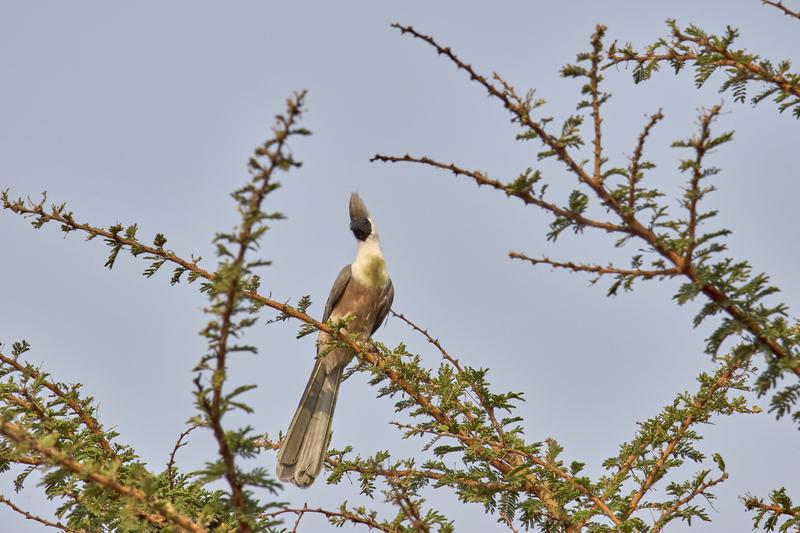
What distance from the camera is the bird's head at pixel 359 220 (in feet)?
25.6

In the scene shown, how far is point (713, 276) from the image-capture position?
2.55 m

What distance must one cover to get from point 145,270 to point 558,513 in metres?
2.55

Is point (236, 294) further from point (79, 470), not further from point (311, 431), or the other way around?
point (311, 431)

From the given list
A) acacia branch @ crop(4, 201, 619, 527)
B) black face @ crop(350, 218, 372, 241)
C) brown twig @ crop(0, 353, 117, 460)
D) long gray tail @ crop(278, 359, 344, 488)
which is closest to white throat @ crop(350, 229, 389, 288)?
black face @ crop(350, 218, 372, 241)

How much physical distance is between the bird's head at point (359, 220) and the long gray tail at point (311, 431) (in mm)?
1647

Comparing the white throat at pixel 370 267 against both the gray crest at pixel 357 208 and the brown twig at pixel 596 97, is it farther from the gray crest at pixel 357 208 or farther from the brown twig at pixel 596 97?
the brown twig at pixel 596 97

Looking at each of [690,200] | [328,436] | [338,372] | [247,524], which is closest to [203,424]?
[247,524]

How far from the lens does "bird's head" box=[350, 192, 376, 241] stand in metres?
7.82

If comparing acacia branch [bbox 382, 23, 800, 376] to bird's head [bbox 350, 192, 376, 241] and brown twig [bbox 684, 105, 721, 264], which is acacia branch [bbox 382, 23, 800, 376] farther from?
bird's head [bbox 350, 192, 376, 241]

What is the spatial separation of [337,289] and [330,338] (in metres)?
2.11

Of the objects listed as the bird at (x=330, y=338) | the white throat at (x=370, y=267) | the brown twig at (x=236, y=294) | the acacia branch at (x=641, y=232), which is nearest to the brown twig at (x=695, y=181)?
the acacia branch at (x=641, y=232)

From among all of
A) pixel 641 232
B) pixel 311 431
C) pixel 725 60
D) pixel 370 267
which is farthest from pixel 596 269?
pixel 370 267

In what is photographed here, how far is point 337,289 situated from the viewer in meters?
7.36

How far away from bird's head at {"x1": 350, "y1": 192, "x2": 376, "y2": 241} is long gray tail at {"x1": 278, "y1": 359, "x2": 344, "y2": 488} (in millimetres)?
1647
